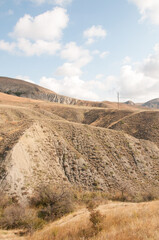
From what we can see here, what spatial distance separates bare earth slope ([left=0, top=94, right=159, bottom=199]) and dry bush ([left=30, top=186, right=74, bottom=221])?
1.53 m

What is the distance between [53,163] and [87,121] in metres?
44.2

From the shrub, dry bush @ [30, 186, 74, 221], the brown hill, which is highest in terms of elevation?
the brown hill

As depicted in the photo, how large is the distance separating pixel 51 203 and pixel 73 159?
9.42m

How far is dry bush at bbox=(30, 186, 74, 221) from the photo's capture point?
16.1 meters

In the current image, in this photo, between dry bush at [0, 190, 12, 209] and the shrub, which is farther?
dry bush at [0, 190, 12, 209]

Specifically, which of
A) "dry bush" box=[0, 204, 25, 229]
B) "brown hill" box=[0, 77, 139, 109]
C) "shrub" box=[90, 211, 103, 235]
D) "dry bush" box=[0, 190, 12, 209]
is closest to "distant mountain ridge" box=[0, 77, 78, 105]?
"brown hill" box=[0, 77, 139, 109]

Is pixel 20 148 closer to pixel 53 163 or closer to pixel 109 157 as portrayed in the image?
pixel 53 163

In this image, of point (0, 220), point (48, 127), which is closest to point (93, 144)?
point (48, 127)

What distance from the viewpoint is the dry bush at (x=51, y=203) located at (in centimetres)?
1611

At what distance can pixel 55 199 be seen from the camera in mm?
17109

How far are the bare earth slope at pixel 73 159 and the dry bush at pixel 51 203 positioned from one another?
1527 mm

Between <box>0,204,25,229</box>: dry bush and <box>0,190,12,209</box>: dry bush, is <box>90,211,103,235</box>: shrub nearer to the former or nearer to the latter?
<box>0,204,25,229</box>: dry bush

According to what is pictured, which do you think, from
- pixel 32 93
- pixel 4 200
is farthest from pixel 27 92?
pixel 4 200

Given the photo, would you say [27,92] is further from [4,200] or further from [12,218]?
[12,218]
